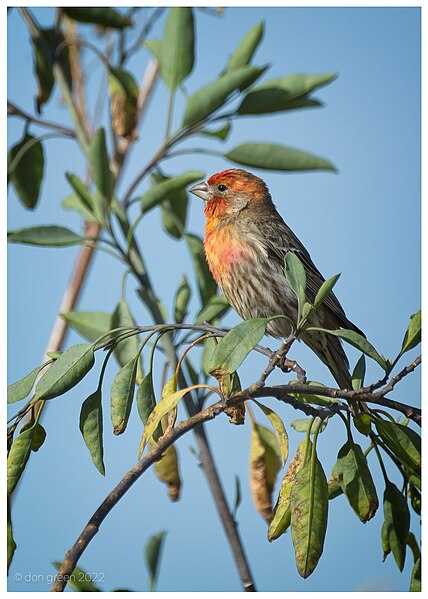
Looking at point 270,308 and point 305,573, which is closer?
point 305,573

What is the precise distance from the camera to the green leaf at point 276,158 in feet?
11.5

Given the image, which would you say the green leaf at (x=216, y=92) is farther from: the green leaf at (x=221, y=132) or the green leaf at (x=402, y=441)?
the green leaf at (x=402, y=441)

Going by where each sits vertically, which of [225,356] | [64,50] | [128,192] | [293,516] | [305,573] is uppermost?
[64,50]

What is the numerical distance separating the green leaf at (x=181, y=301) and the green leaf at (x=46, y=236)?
48 cm

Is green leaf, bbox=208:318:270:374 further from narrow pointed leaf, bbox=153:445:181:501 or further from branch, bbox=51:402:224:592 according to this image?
narrow pointed leaf, bbox=153:445:181:501

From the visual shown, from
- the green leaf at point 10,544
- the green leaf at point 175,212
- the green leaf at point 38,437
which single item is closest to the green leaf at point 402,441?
the green leaf at point 38,437

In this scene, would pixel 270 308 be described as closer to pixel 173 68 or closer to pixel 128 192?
pixel 128 192

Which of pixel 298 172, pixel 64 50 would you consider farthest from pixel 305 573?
pixel 64 50

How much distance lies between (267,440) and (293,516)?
28.8 inches

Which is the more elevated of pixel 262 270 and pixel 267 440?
pixel 262 270

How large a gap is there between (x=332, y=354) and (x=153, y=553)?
4.61 ft

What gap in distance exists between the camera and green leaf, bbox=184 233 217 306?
12.7 ft

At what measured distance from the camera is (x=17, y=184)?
4.15 metres

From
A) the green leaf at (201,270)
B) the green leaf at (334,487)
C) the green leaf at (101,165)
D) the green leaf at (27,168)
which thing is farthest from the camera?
the green leaf at (27,168)
